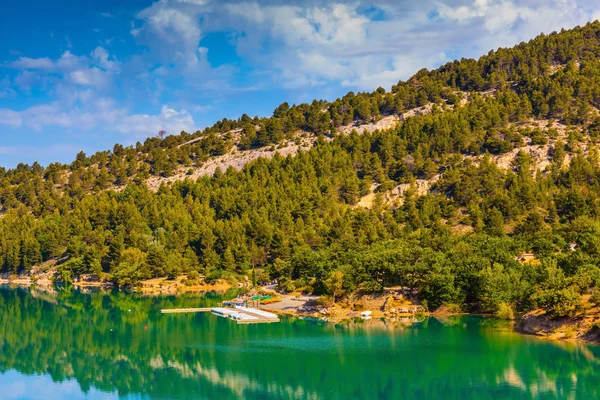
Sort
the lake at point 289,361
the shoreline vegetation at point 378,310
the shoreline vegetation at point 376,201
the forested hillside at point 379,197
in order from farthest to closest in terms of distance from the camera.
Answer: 1. the forested hillside at point 379,197
2. the shoreline vegetation at point 376,201
3. the shoreline vegetation at point 378,310
4. the lake at point 289,361

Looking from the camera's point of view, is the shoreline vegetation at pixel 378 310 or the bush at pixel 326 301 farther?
the bush at pixel 326 301

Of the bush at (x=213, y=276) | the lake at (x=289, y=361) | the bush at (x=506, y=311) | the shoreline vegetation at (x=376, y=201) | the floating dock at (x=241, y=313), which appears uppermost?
the shoreline vegetation at (x=376, y=201)

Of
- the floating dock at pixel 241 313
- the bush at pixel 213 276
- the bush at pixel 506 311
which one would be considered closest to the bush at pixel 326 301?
the floating dock at pixel 241 313

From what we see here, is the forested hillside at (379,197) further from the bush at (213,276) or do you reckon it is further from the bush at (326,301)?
the bush at (326,301)

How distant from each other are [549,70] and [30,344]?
459ft

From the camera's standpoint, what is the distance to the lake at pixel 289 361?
41.0 meters

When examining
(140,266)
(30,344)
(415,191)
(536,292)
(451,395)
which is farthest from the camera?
(415,191)

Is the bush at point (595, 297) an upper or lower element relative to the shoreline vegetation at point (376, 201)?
lower

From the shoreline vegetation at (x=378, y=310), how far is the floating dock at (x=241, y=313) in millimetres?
3313

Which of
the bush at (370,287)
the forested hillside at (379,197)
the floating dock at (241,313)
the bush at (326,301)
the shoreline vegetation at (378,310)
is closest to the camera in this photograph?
the shoreline vegetation at (378,310)

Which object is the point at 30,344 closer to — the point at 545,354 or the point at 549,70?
the point at 545,354

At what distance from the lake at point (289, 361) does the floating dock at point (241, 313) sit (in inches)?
56.1

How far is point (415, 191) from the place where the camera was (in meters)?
121

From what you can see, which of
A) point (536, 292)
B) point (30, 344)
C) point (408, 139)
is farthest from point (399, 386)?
A: point (408, 139)
